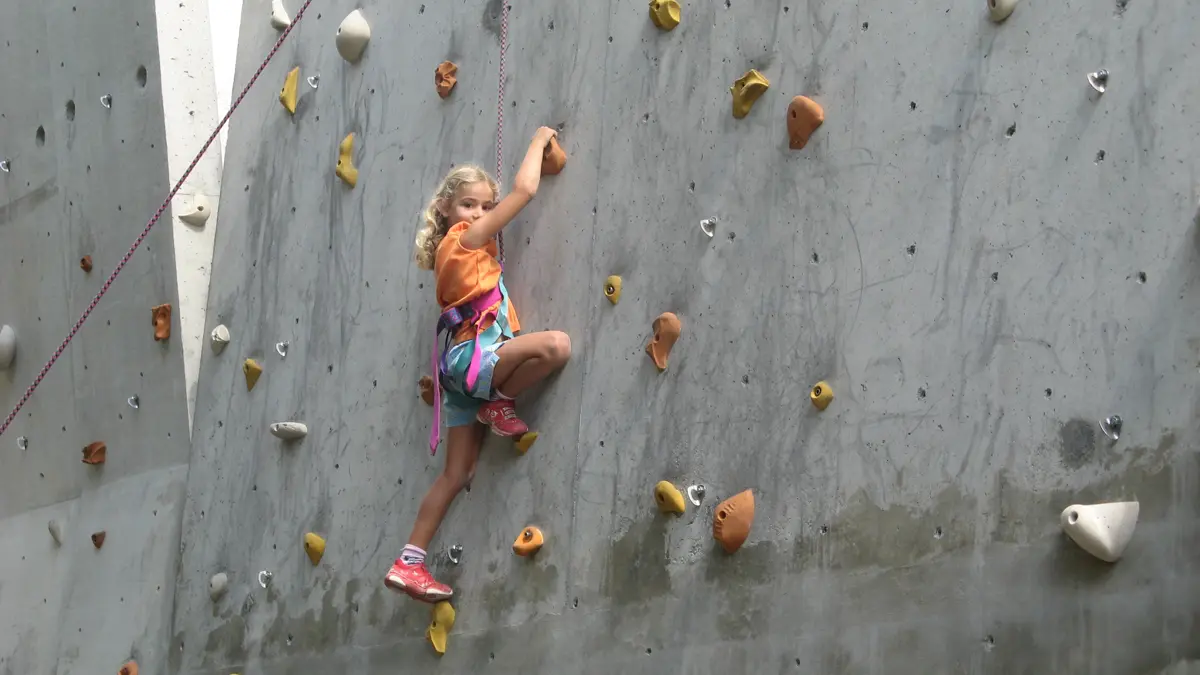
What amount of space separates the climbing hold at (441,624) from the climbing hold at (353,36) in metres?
1.54

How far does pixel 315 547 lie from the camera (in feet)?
13.2

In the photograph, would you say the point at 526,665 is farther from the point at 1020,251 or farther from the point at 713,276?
the point at 1020,251

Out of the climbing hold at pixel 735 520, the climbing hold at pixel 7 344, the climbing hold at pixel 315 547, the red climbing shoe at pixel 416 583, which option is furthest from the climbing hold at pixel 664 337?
the climbing hold at pixel 7 344

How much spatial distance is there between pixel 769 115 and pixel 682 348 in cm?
52

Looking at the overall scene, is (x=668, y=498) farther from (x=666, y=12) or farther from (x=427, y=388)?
(x=666, y=12)

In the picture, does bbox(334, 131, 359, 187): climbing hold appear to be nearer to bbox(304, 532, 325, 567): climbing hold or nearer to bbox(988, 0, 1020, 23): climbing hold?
bbox(304, 532, 325, 567): climbing hold

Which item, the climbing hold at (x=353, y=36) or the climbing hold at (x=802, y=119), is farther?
the climbing hold at (x=353, y=36)

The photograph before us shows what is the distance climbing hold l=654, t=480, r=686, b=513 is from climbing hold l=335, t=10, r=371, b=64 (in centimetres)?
164

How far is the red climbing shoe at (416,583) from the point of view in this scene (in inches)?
139

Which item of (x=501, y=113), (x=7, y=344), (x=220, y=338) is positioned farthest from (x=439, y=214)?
(x=7, y=344)

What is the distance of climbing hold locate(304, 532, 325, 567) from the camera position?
4.01m

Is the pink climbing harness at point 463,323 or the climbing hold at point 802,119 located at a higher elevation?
the climbing hold at point 802,119

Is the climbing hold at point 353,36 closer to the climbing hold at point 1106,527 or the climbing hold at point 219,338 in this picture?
the climbing hold at point 219,338

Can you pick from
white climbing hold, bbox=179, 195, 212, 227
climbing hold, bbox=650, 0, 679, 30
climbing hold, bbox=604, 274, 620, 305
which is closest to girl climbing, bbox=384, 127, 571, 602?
climbing hold, bbox=604, 274, 620, 305
